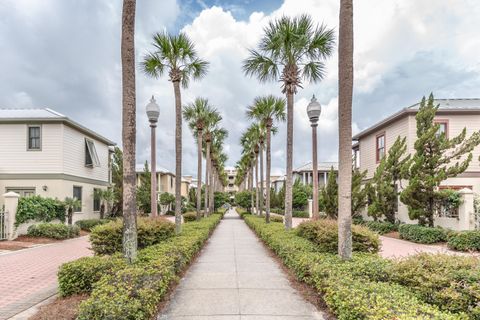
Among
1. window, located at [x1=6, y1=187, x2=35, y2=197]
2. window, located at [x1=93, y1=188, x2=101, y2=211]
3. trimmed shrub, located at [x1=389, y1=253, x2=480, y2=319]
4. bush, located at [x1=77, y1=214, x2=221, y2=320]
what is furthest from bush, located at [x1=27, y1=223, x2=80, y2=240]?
trimmed shrub, located at [x1=389, y1=253, x2=480, y2=319]

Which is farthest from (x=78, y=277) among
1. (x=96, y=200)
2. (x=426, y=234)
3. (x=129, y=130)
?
(x=96, y=200)

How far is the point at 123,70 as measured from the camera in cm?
698

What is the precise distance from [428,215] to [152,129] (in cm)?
1287

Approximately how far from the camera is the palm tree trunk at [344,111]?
273 inches

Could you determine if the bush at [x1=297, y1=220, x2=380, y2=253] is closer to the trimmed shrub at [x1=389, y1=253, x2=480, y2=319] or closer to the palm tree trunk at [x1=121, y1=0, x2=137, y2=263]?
the trimmed shrub at [x1=389, y1=253, x2=480, y2=319]

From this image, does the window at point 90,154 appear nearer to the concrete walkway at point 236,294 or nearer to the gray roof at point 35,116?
the gray roof at point 35,116

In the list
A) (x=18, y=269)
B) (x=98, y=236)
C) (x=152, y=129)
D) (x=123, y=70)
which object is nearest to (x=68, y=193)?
(x=152, y=129)

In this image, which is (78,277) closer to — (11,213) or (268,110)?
(11,213)

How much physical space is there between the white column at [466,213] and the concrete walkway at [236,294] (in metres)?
9.51

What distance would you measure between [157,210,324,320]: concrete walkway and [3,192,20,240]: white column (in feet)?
31.7

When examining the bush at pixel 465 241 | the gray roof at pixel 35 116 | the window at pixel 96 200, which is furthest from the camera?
the window at pixel 96 200

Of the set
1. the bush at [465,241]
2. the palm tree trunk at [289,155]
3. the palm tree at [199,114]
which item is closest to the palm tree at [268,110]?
the palm tree at [199,114]

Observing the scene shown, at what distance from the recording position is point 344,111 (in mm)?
7152

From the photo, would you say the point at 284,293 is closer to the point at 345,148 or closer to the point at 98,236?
the point at 345,148
